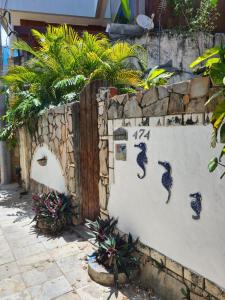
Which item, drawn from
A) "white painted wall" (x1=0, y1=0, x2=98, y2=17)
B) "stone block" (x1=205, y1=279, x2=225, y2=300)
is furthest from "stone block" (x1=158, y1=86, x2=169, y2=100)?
"white painted wall" (x1=0, y1=0, x2=98, y2=17)

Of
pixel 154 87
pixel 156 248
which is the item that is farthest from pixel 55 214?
pixel 154 87

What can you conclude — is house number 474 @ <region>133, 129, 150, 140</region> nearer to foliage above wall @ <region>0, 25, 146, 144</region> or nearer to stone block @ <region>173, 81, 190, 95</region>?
stone block @ <region>173, 81, 190, 95</region>

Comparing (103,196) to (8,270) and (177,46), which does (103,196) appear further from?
(177,46)

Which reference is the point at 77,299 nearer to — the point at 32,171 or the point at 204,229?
the point at 204,229

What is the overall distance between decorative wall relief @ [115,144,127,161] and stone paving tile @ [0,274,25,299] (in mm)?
2297

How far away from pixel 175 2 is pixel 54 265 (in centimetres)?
875

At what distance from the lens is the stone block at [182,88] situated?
3134 mm

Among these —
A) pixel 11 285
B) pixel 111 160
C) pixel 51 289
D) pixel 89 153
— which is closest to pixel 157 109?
pixel 111 160

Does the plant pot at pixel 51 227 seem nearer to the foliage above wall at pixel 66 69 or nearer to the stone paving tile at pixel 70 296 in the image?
the stone paving tile at pixel 70 296

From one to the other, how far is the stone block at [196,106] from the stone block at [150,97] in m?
0.60

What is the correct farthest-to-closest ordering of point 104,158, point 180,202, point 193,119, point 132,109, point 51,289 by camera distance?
point 104,158 → point 132,109 → point 51,289 → point 180,202 → point 193,119

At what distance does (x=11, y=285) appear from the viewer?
4059 millimetres

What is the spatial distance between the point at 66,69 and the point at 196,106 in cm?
505

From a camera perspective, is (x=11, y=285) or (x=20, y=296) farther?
(x=11, y=285)
